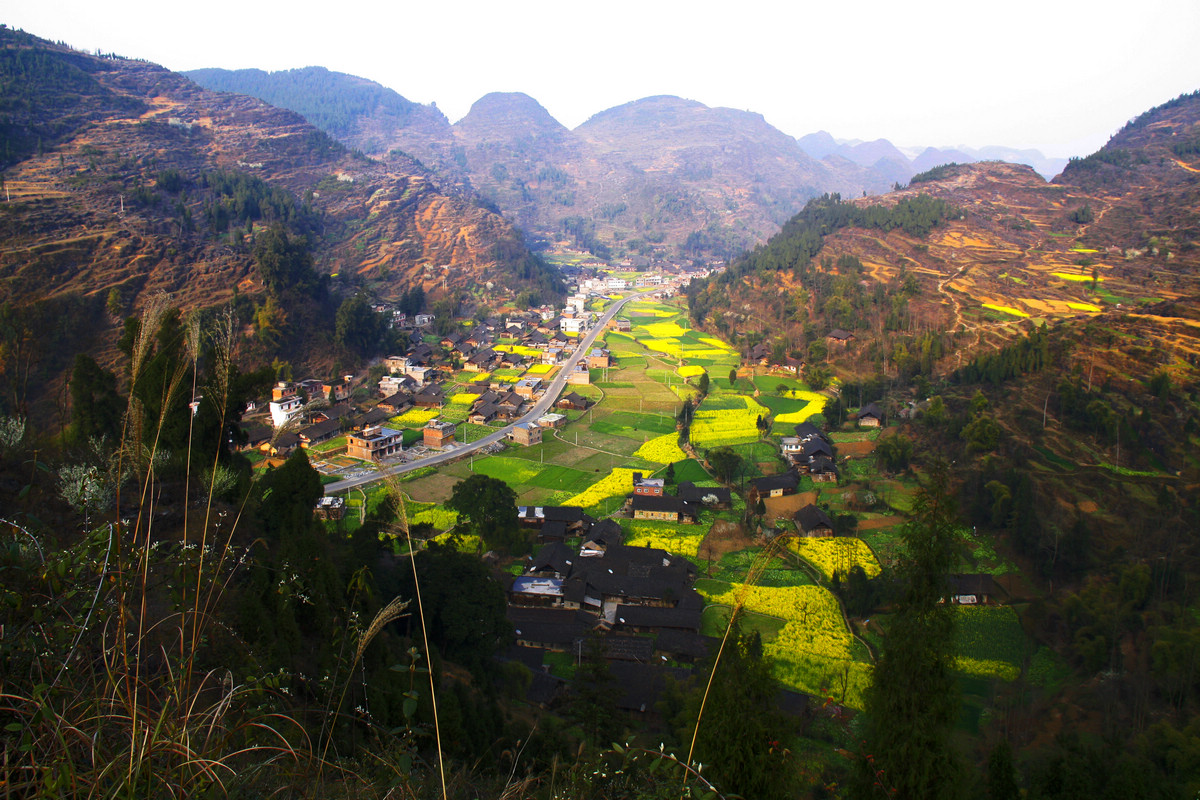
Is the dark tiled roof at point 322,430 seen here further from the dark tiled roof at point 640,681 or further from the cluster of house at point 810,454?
the cluster of house at point 810,454

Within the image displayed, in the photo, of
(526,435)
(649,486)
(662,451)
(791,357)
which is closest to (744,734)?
(649,486)

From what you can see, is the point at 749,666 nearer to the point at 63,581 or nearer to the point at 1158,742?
the point at 63,581

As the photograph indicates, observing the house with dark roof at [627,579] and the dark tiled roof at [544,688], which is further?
the house with dark roof at [627,579]

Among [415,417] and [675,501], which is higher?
[675,501]

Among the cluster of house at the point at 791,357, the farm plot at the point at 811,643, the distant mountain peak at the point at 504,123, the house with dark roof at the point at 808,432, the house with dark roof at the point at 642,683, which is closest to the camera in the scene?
the house with dark roof at the point at 642,683

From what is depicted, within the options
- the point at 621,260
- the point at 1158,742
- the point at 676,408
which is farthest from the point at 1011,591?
the point at 621,260

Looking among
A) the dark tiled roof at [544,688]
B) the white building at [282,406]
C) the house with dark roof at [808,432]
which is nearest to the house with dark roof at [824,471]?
the house with dark roof at [808,432]

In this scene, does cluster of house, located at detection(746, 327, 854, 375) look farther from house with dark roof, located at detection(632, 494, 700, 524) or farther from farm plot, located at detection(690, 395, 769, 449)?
house with dark roof, located at detection(632, 494, 700, 524)

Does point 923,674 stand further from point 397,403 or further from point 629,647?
Result: point 397,403
